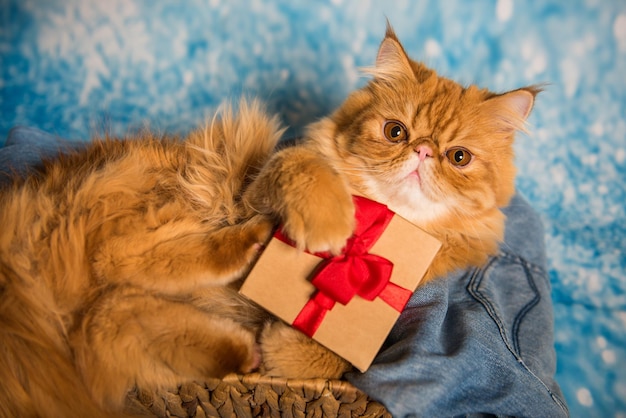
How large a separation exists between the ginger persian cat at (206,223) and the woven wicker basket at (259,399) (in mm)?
A: 45

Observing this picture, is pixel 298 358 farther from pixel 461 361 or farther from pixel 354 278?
pixel 461 361

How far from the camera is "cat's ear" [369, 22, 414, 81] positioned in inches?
60.8

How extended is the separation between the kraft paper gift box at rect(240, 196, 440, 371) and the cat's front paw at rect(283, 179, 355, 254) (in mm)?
49

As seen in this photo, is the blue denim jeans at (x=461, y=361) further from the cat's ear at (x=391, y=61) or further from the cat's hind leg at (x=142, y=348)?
the cat's ear at (x=391, y=61)

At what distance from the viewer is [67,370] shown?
48.6 inches

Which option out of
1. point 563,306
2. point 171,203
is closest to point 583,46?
point 563,306

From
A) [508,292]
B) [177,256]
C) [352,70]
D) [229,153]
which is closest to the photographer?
[177,256]

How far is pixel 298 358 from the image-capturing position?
4.21 feet

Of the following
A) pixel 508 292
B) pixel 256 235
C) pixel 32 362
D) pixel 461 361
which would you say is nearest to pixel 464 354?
pixel 461 361

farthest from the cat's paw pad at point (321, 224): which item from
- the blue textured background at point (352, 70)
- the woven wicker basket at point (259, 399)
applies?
the blue textured background at point (352, 70)

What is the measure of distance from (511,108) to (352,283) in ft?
2.23

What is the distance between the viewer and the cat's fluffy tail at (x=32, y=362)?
1.20 metres

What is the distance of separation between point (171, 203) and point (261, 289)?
0.35 m

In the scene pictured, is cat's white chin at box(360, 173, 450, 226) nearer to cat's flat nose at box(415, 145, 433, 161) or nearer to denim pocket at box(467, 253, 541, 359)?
cat's flat nose at box(415, 145, 433, 161)
